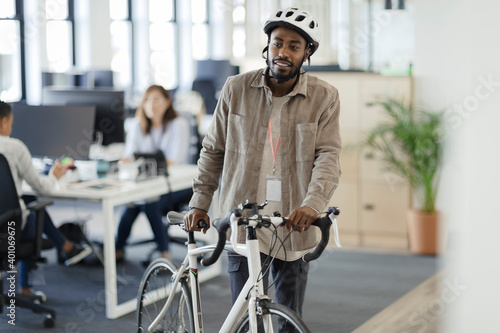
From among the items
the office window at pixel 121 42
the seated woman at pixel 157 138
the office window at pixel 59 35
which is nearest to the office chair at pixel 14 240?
the seated woman at pixel 157 138

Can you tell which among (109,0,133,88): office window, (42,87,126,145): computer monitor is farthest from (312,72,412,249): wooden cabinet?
(109,0,133,88): office window

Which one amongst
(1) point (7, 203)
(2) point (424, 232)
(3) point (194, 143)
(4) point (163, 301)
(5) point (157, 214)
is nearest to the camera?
(4) point (163, 301)

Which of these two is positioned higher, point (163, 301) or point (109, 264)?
point (163, 301)

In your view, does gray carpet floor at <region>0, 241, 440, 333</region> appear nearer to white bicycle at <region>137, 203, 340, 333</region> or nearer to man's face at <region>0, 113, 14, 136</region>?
white bicycle at <region>137, 203, 340, 333</region>

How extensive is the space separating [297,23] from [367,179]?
3586mm

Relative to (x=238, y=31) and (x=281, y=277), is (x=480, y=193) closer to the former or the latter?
(x=281, y=277)

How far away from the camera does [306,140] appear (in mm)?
2279

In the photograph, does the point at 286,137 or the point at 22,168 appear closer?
the point at 286,137

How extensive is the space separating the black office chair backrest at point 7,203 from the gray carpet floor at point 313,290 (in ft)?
1.73

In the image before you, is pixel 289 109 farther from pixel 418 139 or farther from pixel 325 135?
pixel 418 139

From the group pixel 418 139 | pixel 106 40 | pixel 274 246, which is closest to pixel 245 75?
pixel 274 246

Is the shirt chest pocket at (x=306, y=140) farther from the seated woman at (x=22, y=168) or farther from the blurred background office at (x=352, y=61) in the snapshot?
the seated woman at (x=22, y=168)

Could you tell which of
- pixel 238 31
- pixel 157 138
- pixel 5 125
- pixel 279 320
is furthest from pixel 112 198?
pixel 238 31

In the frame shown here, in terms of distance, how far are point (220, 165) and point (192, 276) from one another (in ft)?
→ 1.35
